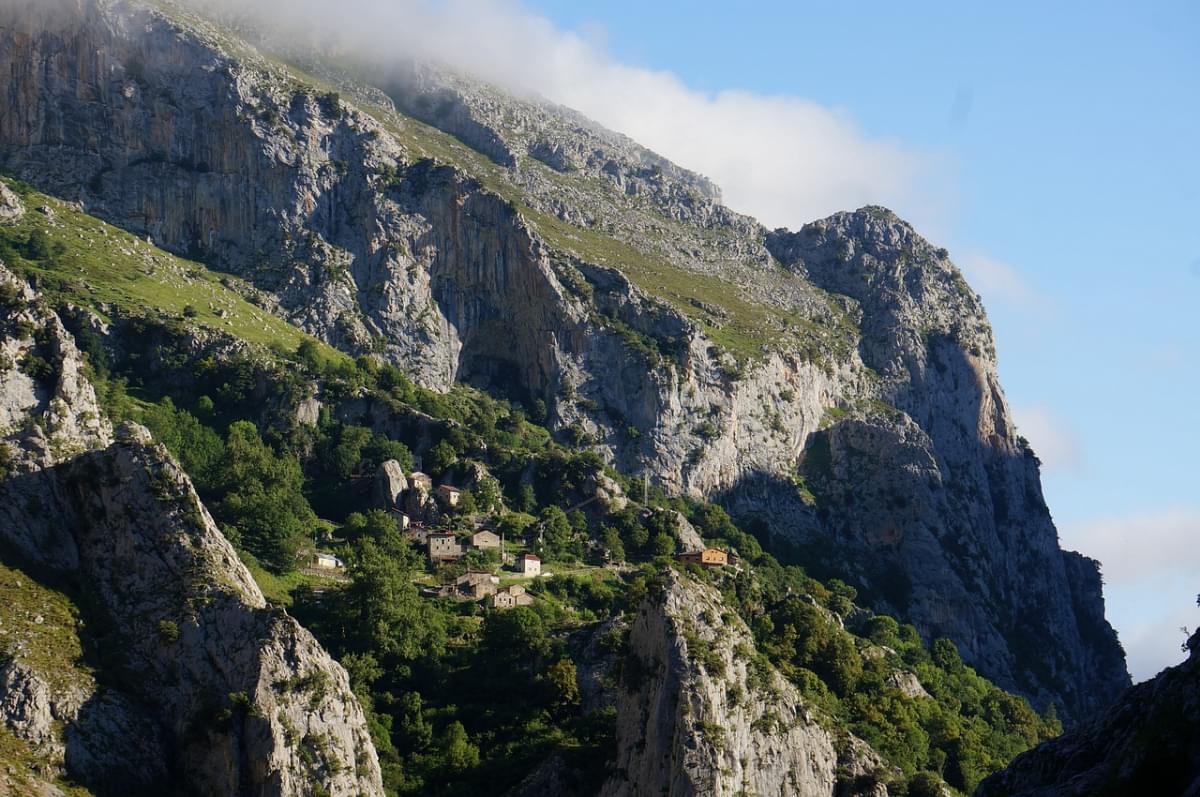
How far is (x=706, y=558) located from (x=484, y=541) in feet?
66.9

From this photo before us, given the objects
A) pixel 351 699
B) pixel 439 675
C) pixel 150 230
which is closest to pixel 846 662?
pixel 439 675

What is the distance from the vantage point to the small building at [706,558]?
132125 millimetres

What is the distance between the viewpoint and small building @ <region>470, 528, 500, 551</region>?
126 m

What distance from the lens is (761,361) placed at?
17488cm

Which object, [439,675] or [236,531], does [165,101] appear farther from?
[439,675]

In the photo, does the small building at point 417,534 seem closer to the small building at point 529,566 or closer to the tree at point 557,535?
the small building at point 529,566

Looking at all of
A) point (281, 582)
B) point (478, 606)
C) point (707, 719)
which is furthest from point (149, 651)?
point (478, 606)

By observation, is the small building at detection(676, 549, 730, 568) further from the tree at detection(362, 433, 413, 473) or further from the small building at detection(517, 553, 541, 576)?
the tree at detection(362, 433, 413, 473)

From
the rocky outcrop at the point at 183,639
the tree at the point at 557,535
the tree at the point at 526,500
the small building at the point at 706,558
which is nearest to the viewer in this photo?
the rocky outcrop at the point at 183,639

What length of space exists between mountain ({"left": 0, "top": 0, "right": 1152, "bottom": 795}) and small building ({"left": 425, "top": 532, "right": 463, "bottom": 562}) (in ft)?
12.6

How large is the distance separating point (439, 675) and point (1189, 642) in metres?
63.7

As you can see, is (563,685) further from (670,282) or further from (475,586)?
(670,282)

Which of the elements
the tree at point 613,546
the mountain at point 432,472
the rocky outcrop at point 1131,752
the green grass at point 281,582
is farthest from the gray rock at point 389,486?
the rocky outcrop at point 1131,752

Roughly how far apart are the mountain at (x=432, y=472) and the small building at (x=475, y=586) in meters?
3.25
